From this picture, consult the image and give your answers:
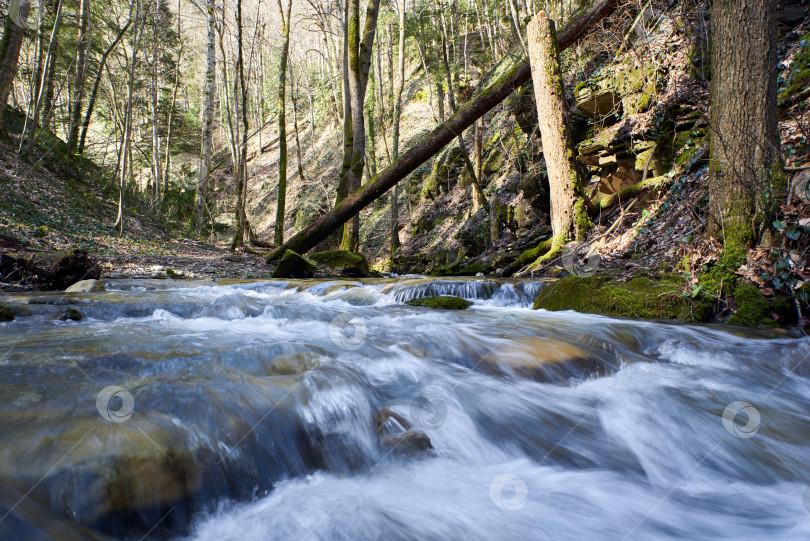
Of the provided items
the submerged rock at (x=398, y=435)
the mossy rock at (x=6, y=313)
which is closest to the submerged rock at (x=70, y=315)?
the mossy rock at (x=6, y=313)

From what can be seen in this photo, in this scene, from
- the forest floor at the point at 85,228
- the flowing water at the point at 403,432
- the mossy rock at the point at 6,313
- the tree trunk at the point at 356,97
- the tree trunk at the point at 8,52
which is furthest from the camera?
the tree trunk at the point at 8,52

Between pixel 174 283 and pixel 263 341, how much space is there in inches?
224

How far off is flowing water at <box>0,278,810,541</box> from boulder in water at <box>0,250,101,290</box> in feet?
8.84

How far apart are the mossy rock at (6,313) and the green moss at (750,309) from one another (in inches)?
295

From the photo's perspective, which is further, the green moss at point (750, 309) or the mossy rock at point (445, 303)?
the mossy rock at point (445, 303)

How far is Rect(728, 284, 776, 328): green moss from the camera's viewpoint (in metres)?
4.25

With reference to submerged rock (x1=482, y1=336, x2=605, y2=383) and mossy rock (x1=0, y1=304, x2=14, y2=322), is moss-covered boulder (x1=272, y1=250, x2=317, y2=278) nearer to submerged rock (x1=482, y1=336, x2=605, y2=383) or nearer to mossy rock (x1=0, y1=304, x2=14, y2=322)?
mossy rock (x1=0, y1=304, x2=14, y2=322)

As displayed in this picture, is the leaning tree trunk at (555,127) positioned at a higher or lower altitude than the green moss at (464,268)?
higher

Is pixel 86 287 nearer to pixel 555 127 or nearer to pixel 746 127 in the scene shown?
pixel 555 127

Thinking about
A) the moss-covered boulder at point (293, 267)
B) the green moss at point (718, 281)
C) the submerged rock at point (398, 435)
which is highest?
the moss-covered boulder at point (293, 267)

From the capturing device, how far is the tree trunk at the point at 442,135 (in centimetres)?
888

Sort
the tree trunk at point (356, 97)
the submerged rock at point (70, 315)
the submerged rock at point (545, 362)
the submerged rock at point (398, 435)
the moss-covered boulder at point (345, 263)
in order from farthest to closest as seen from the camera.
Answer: the tree trunk at point (356, 97) < the moss-covered boulder at point (345, 263) < the submerged rock at point (70, 315) < the submerged rock at point (545, 362) < the submerged rock at point (398, 435)

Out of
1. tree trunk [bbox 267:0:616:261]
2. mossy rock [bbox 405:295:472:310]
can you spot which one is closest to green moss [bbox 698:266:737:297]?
mossy rock [bbox 405:295:472:310]

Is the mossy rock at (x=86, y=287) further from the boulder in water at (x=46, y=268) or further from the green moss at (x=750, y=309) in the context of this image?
the green moss at (x=750, y=309)
